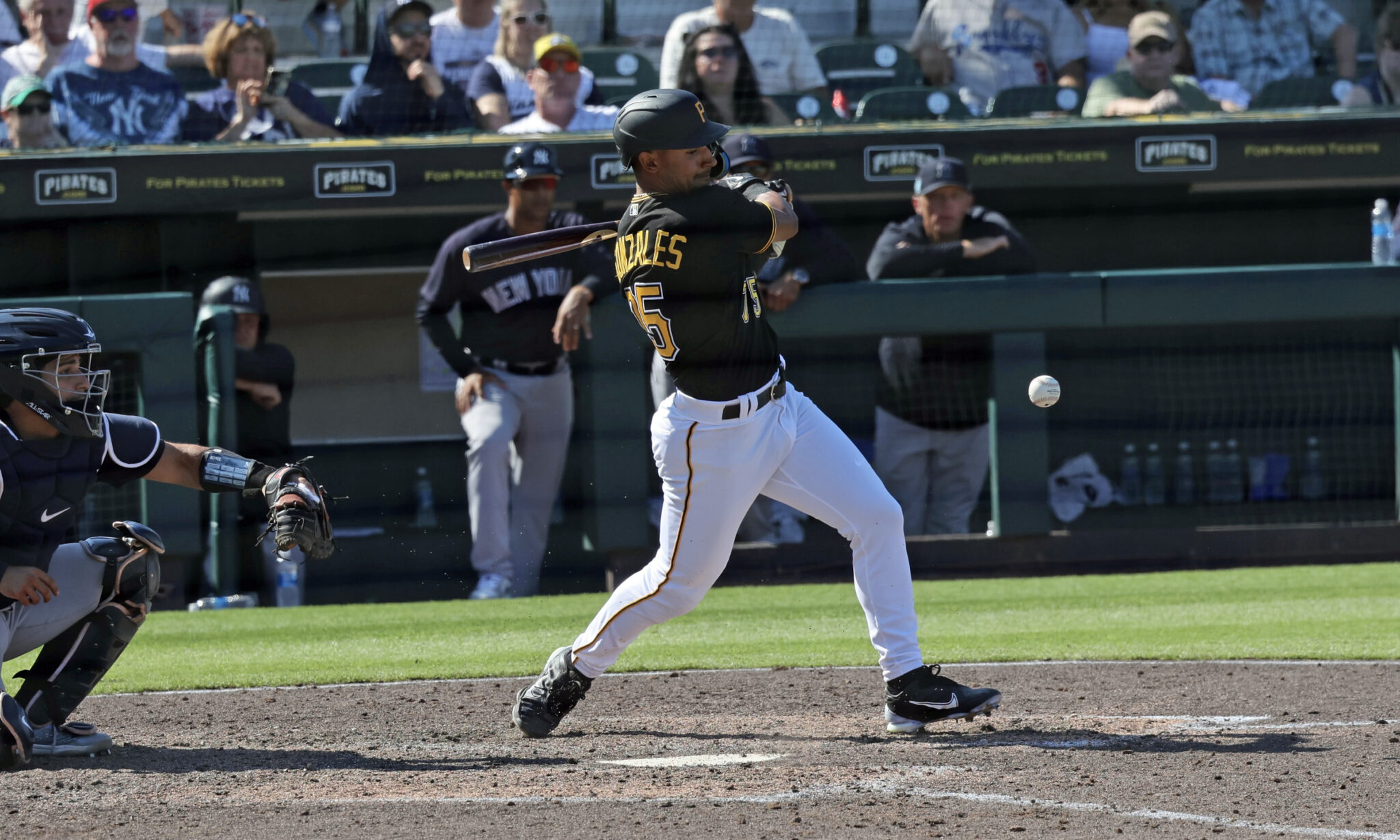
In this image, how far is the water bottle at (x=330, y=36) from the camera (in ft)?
34.1

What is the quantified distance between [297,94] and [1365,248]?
6047 millimetres

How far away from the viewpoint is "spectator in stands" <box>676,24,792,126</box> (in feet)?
27.8

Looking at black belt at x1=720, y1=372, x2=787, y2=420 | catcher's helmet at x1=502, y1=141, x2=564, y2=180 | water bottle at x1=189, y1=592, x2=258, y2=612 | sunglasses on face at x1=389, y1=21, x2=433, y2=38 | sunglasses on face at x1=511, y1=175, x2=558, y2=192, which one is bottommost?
water bottle at x1=189, y1=592, x2=258, y2=612

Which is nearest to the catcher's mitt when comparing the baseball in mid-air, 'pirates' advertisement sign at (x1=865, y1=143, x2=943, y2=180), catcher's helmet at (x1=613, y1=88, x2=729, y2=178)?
catcher's helmet at (x1=613, y1=88, x2=729, y2=178)

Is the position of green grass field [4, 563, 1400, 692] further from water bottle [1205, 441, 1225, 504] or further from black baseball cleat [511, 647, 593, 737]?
black baseball cleat [511, 647, 593, 737]

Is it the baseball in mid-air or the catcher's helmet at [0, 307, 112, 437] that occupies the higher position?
the catcher's helmet at [0, 307, 112, 437]

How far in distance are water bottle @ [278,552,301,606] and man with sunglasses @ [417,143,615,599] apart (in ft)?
2.74

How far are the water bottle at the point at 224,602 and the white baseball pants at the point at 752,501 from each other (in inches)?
148

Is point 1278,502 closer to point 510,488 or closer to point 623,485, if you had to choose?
point 623,485

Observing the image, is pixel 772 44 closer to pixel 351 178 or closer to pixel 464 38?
pixel 464 38

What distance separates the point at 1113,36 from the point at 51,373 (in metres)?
7.43

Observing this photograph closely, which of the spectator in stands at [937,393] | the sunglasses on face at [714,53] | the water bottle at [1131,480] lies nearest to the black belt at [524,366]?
the spectator in stands at [937,393]

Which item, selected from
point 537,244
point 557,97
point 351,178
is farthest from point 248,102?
point 537,244

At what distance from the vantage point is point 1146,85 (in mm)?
8859
